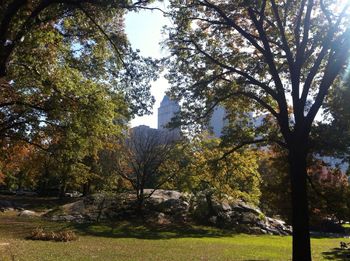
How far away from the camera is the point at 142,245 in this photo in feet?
72.6

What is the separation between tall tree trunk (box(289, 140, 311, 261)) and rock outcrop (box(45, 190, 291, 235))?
72.3ft

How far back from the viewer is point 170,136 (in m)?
42.2

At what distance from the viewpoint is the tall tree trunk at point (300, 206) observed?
13867 millimetres

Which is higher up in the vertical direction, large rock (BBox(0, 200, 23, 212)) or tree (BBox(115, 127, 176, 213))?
tree (BBox(115, 127, 176, 213))

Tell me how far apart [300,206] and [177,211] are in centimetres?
2541

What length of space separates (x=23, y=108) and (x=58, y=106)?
4.08 m

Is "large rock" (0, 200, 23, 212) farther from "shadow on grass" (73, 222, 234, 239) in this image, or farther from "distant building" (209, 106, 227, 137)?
"distant building" (209, 106, 227, 137)

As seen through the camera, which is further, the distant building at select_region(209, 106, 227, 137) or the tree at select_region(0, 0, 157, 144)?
the distant building at select_region(209, 106, 227, 137)

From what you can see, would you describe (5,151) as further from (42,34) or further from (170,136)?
(170,136)

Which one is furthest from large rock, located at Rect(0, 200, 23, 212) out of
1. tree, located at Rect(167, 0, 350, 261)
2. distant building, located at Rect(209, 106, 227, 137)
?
tree, located at Rect(167, 0, 350, 261)

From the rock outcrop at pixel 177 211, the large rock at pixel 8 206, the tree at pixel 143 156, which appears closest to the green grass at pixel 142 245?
the rock outcrop at pixel 177 211

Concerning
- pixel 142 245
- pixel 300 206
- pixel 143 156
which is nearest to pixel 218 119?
pixel 143 156

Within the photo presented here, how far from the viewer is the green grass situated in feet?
55.0

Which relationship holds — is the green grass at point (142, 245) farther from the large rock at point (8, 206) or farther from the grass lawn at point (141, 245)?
the large rock at point (8, 206)
